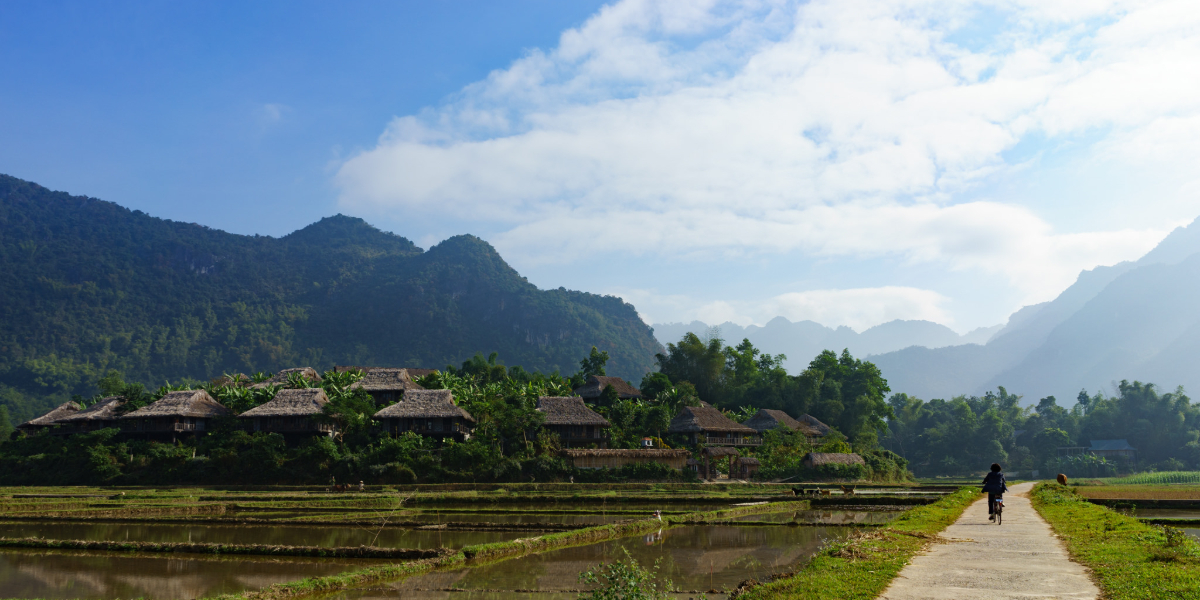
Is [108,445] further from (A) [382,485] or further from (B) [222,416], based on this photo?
(A) [382,485]

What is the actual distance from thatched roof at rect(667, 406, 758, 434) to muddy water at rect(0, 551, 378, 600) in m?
40.0

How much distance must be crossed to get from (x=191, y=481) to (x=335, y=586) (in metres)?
36.9

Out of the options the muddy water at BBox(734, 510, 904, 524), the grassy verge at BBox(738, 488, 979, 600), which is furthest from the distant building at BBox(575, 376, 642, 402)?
the grassy verge at BBox(738, 488, 979, 600)

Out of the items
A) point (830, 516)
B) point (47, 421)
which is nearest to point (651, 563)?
point (830, 516)

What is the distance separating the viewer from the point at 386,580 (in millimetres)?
13305

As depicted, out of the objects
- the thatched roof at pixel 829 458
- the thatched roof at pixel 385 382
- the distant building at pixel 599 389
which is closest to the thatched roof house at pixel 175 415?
the thatched roof at pixel 385 382

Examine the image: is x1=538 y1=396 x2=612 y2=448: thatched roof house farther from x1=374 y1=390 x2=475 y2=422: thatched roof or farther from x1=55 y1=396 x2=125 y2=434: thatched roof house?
x1=55 y1=396 x2=125 y2=434: thatched roof house

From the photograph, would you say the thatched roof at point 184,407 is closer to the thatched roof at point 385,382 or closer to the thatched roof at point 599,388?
the thatched roof at point 385,382

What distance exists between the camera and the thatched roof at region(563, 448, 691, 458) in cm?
4494

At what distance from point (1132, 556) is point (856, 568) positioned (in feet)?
13.9

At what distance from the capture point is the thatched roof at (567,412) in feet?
161

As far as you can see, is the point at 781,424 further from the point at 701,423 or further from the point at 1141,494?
the point at 1141,494

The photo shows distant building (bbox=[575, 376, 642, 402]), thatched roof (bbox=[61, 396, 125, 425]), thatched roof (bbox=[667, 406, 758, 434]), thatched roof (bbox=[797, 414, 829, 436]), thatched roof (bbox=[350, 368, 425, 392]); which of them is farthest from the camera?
distant building (bbox=[575, 376, 642, 402])

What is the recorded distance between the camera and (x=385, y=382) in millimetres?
55781
